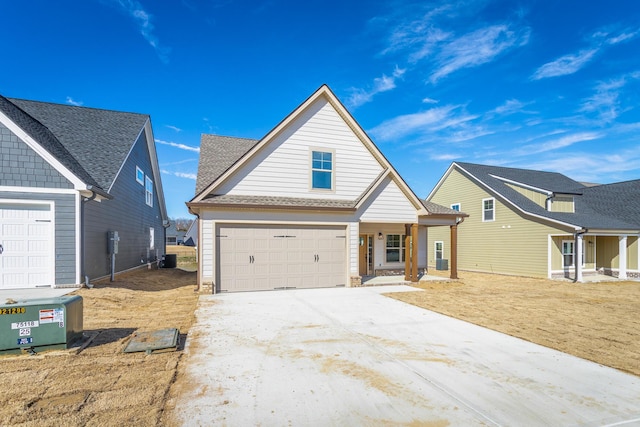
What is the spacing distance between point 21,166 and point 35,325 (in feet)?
24.5

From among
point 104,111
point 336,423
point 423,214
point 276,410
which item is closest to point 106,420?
point 276,410

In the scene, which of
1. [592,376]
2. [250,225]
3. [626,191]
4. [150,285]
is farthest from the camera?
[626,191]

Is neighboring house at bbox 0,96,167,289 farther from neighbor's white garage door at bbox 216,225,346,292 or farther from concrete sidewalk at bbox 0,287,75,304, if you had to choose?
neighbor's white garage door at bbox 216,225,346,292

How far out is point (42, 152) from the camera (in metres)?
10.2

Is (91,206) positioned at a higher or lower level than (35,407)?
higher

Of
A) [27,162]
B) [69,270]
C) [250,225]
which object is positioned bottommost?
[69,270]

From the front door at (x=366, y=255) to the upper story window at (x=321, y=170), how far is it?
4.14 metres

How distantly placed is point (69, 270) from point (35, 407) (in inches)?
322

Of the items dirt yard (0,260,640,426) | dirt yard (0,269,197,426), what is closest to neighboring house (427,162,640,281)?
dirt yard (0,260,640,426)

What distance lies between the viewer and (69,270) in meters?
10.3

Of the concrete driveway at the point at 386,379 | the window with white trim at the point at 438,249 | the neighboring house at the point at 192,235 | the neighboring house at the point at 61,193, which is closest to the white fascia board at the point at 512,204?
the window with white trim at the point at 438,249

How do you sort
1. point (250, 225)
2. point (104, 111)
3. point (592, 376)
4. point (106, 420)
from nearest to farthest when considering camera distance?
point (106, 420) → point (592, 376) → point (250, 225) → point (104, 111)

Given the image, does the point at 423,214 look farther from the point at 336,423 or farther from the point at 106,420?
the point at 106,420

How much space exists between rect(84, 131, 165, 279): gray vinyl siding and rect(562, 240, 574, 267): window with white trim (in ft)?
72.5
